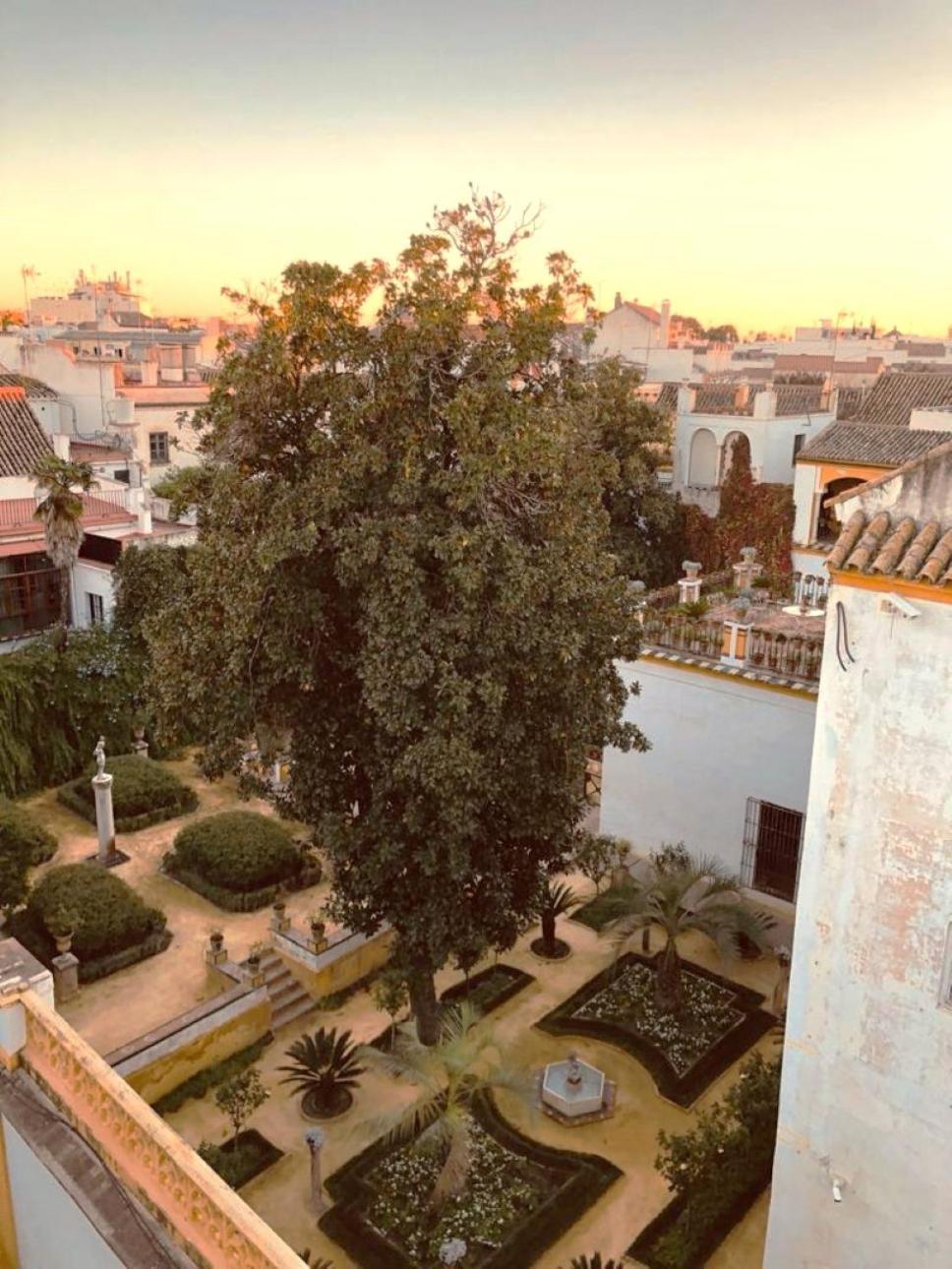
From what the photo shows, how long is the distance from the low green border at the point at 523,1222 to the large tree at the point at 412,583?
2.57 meters

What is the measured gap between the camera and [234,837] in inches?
720

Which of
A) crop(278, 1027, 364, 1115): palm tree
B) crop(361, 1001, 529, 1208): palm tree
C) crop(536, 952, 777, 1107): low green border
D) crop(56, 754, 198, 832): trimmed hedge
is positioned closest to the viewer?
crop(361, 1001, 529, 1208): palm tree

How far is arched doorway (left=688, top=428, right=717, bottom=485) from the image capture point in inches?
1452

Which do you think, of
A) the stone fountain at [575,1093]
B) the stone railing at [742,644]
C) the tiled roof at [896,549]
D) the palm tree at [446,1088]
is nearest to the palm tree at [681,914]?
the stone fountain at [575,1093]

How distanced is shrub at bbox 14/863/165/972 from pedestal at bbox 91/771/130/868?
6.23 feet

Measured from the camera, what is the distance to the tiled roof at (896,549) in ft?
22.9

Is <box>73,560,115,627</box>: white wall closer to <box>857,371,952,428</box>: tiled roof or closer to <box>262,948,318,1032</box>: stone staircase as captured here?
<box>262,948,318,1032</box>: stone staircase

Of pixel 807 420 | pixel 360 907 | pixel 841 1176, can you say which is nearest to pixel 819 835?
pixel 841 1176

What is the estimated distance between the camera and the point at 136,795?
20328 millimetres

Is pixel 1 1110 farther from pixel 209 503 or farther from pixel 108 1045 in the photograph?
pixel 108 1045

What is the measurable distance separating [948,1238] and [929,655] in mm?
4567

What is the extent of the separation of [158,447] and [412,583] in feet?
103

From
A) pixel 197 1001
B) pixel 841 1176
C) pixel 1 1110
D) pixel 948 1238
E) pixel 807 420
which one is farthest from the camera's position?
pixel 807 420

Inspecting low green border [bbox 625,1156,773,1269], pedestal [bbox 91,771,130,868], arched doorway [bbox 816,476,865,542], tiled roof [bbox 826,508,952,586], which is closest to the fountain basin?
low green border [bbox 625,1156,773,1269]
